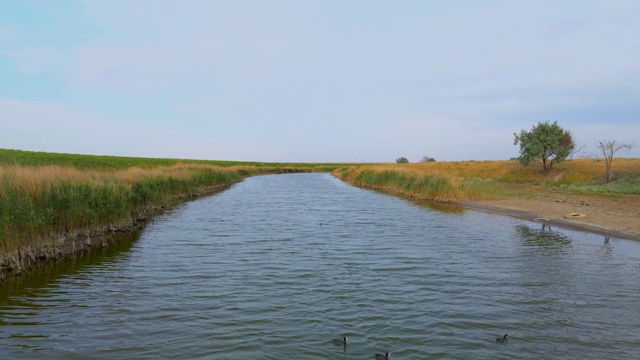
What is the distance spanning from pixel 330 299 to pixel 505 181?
42105 millimetres

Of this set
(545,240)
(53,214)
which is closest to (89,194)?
(53,214)

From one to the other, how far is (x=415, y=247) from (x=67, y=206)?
39.0 feet

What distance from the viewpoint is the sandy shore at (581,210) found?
1819 cm

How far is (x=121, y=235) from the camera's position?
1636cm

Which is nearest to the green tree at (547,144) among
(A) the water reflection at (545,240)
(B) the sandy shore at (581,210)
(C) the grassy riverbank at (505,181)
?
(C) the grassy riverbank at (505,181)

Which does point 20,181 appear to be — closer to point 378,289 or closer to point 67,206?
point 67,206

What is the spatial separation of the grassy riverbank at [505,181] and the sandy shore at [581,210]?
2311 millimetres

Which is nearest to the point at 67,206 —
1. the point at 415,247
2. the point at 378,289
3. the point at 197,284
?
the point at 197,284

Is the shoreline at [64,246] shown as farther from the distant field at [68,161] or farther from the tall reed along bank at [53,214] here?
the distant field at [68,161]

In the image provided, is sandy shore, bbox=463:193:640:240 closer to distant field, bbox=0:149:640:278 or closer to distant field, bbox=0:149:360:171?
distant field, bbox=0:149:640:278

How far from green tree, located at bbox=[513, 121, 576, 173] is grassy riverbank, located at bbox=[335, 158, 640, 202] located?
1663mm

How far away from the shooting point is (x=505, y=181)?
45.7 metres

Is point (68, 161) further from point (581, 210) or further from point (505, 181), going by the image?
point (581, 210)

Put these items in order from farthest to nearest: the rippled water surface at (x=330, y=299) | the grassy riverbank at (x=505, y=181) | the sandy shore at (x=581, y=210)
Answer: the grassy riverbank at (x=505, y=181), the sandy shore at (x=581, y=210), the rippled water surface at (x=330, y=299)
